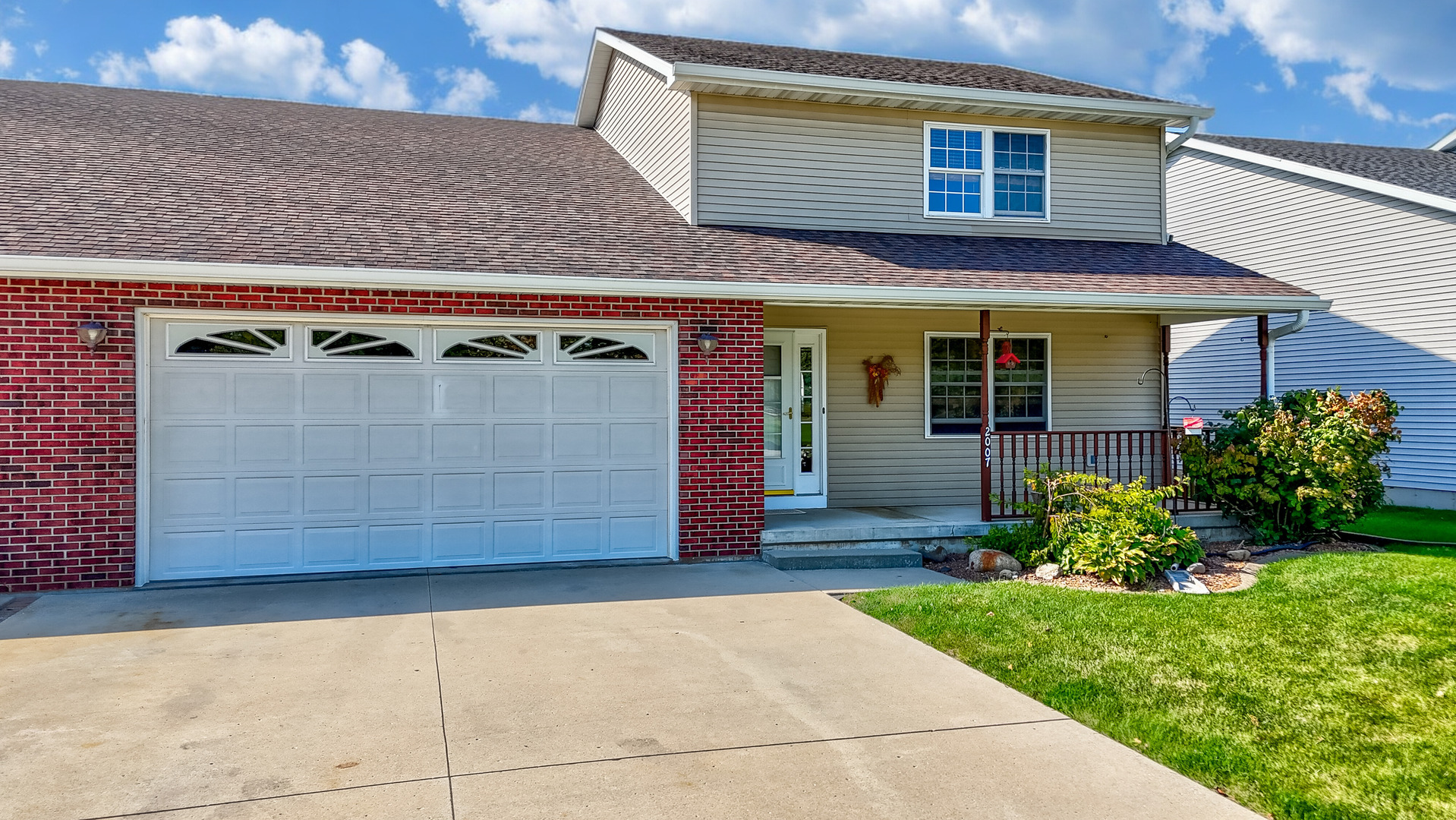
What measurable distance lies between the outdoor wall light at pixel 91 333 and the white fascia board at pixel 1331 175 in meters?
13.4

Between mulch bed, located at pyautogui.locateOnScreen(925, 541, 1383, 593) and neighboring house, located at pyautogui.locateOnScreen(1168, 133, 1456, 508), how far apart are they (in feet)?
16.9

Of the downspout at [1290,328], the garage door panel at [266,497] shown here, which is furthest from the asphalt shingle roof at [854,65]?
the garage door panel at [266,497]

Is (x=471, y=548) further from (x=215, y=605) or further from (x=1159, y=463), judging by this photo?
(x=1159, y=463)

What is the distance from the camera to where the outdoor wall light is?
307 inches

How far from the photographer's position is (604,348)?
9.39 meters

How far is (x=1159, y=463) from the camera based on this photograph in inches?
494

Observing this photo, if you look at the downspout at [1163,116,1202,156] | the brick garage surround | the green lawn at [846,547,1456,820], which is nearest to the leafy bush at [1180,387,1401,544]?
the green lawn at [846,547,1456,820]

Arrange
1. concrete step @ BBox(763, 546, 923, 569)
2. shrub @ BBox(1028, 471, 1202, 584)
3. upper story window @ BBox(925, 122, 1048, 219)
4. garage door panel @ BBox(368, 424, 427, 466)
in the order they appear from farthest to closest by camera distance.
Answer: upper story window @ BBox(925, 122, 1048, 219) < concrete step @ BBox(763, 546, 923, 569) < garage door panel @ BBox(368, 424, 427, 466) < shrub @ BBox(1028, 471, 1202, 584)

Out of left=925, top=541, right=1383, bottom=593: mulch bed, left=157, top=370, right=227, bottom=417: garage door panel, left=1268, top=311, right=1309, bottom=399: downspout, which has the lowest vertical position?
left=925, top=541, right=1383, bottom=593: mulch bed

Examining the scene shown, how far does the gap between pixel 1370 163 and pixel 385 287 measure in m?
15.6

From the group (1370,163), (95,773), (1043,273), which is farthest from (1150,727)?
(1370,163)

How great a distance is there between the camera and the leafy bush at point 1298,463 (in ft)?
32.4

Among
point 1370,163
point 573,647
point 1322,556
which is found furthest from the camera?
point 1370,163

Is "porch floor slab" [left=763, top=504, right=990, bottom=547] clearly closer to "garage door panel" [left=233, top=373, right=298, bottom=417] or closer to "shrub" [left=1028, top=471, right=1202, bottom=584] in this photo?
"shrub" [left=1028, top=471, right=1202, bottom=584]
